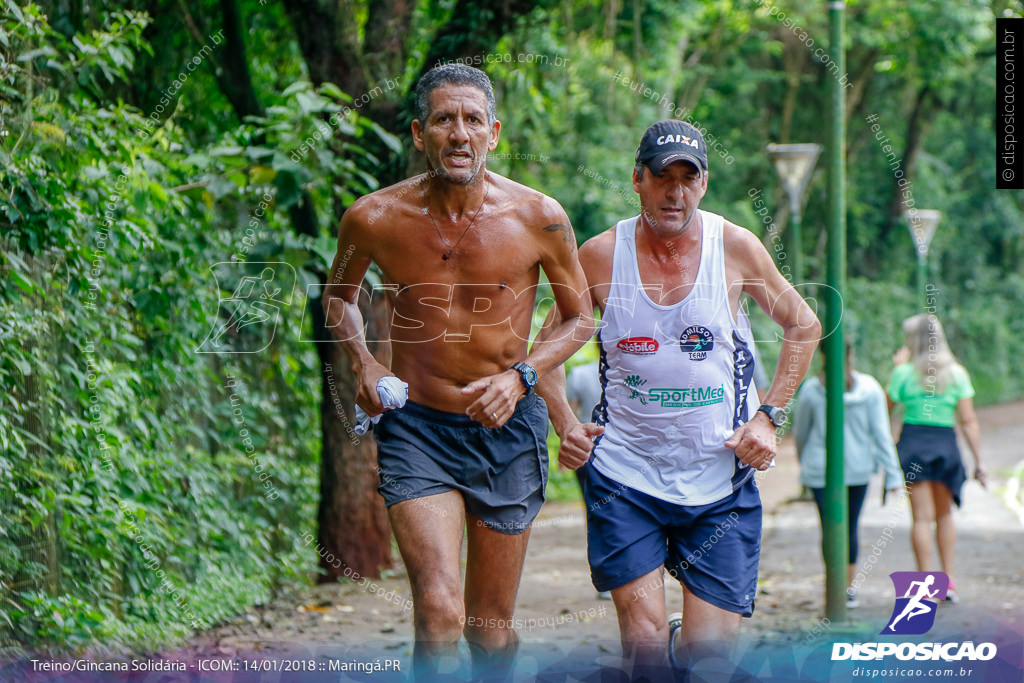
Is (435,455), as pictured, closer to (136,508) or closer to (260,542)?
(136,508)

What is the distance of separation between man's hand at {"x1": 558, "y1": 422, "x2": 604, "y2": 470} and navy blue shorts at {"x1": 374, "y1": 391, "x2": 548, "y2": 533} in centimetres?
17

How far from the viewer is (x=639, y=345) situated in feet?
13.0

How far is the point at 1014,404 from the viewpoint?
2555 cm

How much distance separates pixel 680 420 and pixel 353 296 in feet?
4.06

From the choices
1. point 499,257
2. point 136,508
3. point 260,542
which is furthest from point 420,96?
point 260,542

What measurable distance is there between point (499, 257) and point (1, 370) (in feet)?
6.37

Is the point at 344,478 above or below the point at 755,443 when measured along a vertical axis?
below

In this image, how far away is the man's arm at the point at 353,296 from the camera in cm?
381

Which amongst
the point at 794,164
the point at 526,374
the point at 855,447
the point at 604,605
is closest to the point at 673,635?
the point at 526,374

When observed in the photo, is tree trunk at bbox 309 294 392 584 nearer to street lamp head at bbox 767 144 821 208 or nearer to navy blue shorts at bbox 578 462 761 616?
navy blue shorts at bbox 578 462 761 616

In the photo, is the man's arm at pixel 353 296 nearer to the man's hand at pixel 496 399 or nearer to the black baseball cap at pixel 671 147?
the man's hand at pixel 496 399

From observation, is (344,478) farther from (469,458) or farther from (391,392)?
(391,392)

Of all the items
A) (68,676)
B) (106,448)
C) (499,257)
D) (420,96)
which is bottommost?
(68,676)

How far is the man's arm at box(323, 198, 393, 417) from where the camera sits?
381cm
